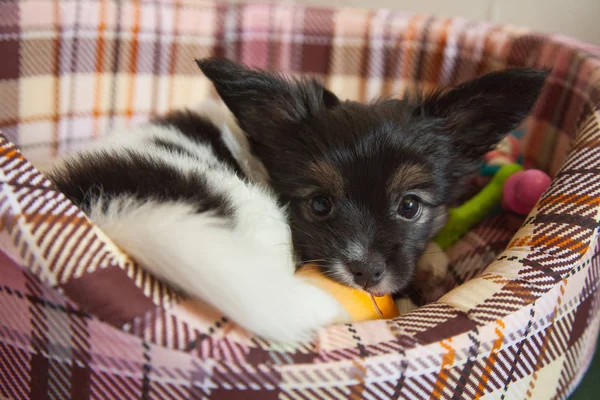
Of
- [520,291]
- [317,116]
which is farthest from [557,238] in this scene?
[317,116]

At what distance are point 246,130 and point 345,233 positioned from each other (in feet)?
1.96

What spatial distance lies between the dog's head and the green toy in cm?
18

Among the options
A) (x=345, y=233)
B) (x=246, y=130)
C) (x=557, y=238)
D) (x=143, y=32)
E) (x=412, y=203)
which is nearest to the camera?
(x=557, y=238)

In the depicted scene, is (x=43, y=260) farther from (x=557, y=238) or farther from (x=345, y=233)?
(x=557, y=238)

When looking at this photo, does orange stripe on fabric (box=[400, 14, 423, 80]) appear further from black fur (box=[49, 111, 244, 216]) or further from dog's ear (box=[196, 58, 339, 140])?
black fur (box=[49, 111, 244, 216])

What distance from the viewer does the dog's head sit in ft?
5.73

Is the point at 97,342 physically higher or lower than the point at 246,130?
lower

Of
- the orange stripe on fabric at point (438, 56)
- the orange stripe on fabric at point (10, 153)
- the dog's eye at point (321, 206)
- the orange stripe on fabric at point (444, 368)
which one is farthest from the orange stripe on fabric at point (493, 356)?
the orange stripe on fabric at point (438, 56)

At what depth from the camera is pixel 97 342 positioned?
122 centimetres

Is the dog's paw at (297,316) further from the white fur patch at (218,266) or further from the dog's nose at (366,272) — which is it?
the dog's nose at (366,272)

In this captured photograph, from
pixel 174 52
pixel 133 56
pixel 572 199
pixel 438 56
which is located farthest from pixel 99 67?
pixel 572 199

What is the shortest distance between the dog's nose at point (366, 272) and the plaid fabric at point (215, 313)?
7.6 inches

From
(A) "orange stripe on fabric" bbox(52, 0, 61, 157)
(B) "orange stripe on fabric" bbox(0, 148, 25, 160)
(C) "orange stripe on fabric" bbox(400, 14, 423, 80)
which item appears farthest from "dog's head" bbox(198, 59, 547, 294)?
(A) "orange stripe on fabric" bbox(52, 0, 61, 157)

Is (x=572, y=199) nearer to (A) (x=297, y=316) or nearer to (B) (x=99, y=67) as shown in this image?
(A) (x=297, y=316)
